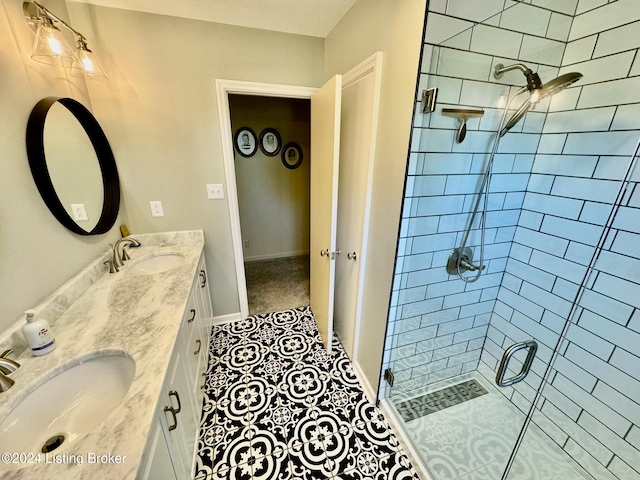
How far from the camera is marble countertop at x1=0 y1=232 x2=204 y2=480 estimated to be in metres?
0.58

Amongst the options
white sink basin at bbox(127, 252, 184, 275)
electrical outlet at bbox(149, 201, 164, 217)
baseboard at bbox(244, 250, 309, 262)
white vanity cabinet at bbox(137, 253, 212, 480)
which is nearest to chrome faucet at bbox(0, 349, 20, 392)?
white vanity cabinet at bbox(137, 253, 212, 480)

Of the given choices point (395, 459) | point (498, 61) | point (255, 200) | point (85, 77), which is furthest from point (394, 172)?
point (255, 200)

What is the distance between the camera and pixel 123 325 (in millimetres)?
1031

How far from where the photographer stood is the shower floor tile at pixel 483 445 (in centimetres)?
130

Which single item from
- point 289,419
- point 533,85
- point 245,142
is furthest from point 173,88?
point 289,419

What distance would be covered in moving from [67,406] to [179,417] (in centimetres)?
37

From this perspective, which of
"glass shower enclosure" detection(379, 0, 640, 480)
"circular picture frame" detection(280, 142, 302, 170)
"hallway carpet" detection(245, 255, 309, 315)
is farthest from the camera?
"circular picture frame" detection(280, 142, 302, 170)

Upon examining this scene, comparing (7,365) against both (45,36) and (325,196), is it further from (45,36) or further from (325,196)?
(325,196)

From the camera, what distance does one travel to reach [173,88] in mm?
1699

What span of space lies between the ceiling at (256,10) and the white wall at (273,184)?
1.47 metres

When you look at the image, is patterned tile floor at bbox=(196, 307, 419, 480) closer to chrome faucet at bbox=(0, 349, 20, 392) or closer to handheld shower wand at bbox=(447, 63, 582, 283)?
chrome faucet at bbox=(0, 349, 20, 392)

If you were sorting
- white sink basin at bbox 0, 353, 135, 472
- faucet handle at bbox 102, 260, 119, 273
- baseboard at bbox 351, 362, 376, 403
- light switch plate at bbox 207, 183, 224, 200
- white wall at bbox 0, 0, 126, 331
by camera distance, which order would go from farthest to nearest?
light switch plate at bbox 207, 183, 224, 200
baseboard at bbox 351, 362, 376, 403
faucet handle at bbox 102, 260, 119, 273
white wall at bbox 0, 0, 126, 331
white sink basin at bbox 0, 353, 135, 472

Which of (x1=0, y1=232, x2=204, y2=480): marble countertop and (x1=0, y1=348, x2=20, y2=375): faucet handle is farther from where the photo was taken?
(x1=0, y1=348, x2=20, y2=375): faucet handle

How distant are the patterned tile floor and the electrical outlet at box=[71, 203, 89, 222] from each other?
50.7 inches
